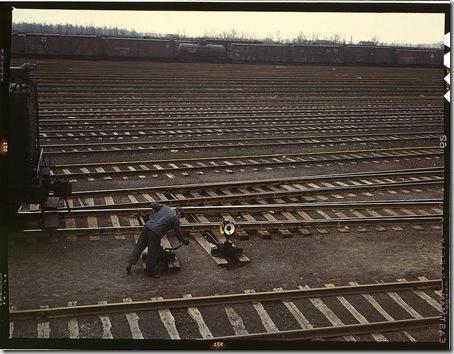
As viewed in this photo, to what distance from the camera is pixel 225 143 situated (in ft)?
48.8

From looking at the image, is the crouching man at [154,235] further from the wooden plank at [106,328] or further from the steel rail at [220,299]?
the wooden plank at [106,328]

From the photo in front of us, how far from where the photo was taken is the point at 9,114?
809cm

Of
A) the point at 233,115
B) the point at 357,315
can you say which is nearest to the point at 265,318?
the point at 357,315

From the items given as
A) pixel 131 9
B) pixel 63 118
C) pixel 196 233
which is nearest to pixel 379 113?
pixel 63 118

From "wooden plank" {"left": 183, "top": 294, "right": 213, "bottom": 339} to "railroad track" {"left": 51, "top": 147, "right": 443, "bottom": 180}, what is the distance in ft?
15.8

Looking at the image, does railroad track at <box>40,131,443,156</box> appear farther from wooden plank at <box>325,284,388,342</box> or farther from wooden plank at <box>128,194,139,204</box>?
wooden plank at <box>325,284,388,342</box>

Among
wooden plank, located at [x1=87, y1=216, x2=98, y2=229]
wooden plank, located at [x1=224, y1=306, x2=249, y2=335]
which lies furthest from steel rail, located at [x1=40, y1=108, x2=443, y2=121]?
wooden plank, located at [x1=224, y1=306, x2=249, y2=335]

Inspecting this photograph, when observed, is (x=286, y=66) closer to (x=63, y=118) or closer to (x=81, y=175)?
(x=63, y=118)

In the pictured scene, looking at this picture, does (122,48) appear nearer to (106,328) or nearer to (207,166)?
(207,166)

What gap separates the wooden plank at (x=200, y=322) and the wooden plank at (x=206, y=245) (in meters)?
1.19

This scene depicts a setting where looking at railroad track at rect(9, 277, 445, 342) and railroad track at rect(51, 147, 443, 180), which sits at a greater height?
railroad track at rect(51, 147, 443, 180)

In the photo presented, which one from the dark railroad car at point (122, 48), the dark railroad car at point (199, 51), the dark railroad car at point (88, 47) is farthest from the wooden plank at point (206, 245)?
the dark railroad car at point (199, 51)

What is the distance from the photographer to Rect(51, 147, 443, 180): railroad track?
1187cm

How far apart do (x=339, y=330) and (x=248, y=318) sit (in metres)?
1.17
